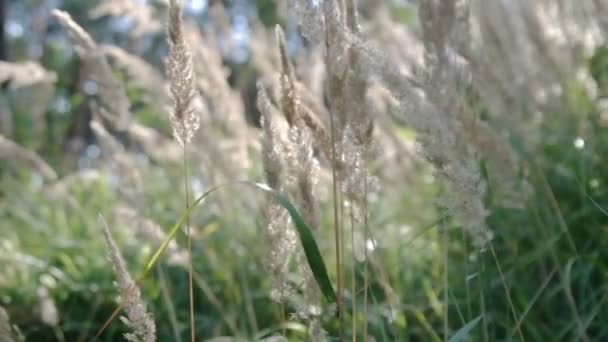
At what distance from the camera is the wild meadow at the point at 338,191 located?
1.46m

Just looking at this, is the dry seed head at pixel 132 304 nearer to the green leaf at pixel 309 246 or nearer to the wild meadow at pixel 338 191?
the wild meadow at pixel 338 191

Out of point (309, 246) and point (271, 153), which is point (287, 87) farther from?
point (309, 246)

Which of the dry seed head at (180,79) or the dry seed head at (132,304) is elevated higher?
the dry seed head at (180,79)

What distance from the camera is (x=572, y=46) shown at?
3.88 meters

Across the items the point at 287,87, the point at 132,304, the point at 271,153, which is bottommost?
the point at 132,304

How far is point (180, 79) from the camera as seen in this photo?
1425 mm

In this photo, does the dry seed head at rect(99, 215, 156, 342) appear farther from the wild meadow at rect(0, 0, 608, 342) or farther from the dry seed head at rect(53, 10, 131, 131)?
the dry seed head at rect(53, 10, 131, 131)

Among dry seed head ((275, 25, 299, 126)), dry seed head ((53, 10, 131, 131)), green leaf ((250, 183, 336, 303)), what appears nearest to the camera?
green leaf ((250, 183, 336, 303))

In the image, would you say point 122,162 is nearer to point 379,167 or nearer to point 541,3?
point 379,167

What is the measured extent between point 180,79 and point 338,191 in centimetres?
95

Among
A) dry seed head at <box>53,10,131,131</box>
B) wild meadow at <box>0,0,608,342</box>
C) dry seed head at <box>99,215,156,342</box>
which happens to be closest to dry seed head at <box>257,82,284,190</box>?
wild meadow at <box>0,0,608,342</box>

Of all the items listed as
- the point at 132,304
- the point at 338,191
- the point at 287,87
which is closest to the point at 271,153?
the point at 287,87

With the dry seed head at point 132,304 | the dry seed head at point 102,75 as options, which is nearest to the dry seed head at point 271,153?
the dry seed head at point 132,304

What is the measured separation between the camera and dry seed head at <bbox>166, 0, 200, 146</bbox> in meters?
1.39
